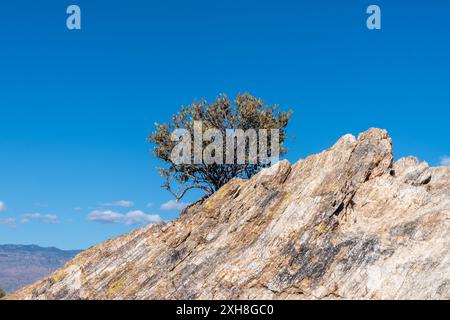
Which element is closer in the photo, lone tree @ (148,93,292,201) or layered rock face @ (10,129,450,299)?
layered rock face @ (10,129,450,299)

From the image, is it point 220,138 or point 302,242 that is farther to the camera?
point 220,138

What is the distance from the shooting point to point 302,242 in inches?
1346

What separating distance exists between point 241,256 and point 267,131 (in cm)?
3310

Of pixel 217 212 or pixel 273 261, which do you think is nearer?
pixel 273 261

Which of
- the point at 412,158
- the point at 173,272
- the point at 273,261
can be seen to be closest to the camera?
the point at 273,261

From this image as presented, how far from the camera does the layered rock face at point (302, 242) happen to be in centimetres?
3127

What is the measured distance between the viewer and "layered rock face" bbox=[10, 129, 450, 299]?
3127cm

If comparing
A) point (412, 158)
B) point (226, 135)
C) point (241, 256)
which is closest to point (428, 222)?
point (412, 158)

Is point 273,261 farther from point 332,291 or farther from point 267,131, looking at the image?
point 267,131

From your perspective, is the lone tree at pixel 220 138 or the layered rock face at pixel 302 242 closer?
the layered rock face at pixel 302 242

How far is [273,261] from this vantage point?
111 feet
